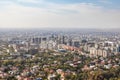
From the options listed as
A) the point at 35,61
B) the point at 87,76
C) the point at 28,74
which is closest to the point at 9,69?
the point at 28,74

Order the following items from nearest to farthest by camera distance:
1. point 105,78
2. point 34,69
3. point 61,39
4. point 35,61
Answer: point 105,78 → point 34,69 → point 35,61 → point 61,39

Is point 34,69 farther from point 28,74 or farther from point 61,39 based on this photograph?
point 61,39

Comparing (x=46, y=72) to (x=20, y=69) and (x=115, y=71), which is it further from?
(x=115, y=71)

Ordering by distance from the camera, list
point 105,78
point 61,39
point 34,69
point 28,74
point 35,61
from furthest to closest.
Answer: point 61,39 → point 35,61 → point 34,69 → point 28,74 → point 105,78

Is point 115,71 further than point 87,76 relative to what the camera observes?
Yes

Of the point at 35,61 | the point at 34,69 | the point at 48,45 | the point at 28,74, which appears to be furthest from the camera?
the point at 48,45

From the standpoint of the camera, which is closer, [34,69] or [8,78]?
[8,78]

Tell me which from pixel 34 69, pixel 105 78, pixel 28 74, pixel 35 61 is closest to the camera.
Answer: pixel 105 78

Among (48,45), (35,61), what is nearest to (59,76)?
(35,61)
